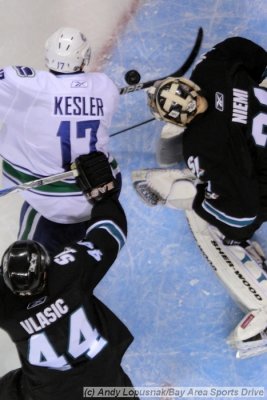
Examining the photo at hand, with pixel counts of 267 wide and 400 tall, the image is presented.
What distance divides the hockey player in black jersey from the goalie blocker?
0.49 meters

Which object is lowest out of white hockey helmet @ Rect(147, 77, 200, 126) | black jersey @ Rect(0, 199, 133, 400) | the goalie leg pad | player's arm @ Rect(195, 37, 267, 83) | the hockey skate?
the hockey skate

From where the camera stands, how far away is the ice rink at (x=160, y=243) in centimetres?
250

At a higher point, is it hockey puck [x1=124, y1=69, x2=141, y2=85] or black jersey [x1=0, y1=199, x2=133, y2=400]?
hockey puck [x1=124, y1=69, x2=141, y2=85]

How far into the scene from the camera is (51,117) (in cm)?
176

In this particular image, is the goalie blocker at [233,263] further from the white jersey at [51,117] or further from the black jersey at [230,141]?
the white jersey at [51,117]

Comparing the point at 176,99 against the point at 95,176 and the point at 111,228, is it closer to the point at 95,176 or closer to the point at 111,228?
the point at 95,176

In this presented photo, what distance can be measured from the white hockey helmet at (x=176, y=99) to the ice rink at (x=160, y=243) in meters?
0.71

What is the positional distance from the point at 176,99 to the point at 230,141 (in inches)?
9.9

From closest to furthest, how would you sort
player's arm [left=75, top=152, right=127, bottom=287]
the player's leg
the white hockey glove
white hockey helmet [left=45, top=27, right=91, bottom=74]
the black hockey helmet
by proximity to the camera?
the black hockey helmet, player's arm [left=75, top=152, right=127, bottom=287], white hockey helmet [left=45, top=27, right=91, bottom=74], the white hockey glove, the player's leg

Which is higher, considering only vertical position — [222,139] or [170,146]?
[222,139]

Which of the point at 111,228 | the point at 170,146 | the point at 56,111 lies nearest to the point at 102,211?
the point at 111,228

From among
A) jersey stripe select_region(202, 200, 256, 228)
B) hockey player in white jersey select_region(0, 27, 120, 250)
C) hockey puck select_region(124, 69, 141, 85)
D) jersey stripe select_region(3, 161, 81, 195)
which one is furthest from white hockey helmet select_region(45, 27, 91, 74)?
jersey stripe select_region(202, 200, 256, 228)

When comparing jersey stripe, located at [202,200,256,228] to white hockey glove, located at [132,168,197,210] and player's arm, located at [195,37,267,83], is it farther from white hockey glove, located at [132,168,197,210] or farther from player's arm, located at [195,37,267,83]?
player's arm, located at [195,37,267,83]

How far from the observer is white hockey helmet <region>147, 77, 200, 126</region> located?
1.74 meters
